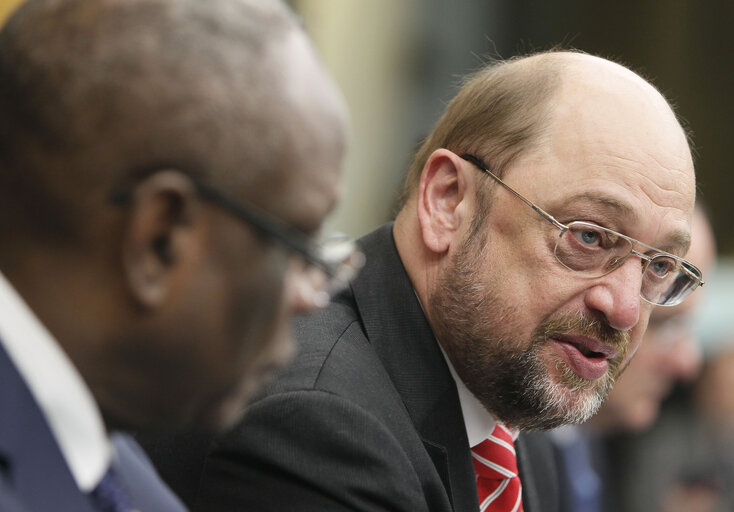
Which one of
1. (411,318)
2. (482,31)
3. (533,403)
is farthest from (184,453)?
(482,31)

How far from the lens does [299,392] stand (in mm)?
1873

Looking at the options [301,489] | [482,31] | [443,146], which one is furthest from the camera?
[482,31]

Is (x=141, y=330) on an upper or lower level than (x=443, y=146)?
upper

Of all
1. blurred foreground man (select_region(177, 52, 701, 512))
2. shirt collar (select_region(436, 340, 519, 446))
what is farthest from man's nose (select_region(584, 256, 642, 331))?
shirt collar (select_region(436, 340, 519, 446))

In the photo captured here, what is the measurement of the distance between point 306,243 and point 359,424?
584 mm

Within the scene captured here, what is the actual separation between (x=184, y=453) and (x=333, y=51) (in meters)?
5.04

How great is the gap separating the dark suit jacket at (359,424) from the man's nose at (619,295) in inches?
12.9

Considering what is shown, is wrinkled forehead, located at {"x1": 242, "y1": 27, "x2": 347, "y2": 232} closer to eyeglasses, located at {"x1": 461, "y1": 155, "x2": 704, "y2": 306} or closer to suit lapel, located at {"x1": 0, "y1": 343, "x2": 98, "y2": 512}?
suit lapel, located at {"x1": 0, "y1": 343, "x2": 98, "y2": 512}

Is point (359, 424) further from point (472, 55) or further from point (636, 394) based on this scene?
point (472, 55)

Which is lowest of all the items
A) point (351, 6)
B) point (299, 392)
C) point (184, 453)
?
point (351, 6)

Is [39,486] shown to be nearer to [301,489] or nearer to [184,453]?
[301,489]

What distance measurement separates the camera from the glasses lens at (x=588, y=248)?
7.11 feet

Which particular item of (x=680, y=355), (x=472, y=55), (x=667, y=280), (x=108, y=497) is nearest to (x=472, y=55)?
(x=472, y=55)

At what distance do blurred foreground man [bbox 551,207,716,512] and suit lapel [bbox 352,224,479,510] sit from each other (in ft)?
6.48
